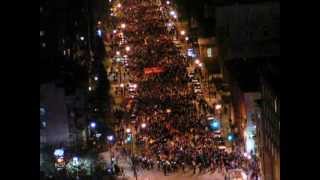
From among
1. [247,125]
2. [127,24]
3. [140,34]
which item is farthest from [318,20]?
[127,24]

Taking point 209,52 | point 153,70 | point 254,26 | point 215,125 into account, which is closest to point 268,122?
point 215,125

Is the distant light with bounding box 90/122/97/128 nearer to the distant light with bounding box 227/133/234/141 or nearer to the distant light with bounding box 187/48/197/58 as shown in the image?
the distant light with bounding box 227/133/234/141

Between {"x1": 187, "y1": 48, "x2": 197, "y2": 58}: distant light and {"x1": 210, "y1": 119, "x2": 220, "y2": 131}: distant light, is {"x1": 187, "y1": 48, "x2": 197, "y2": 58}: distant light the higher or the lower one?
the higher one

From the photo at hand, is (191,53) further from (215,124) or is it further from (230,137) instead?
(230,137)

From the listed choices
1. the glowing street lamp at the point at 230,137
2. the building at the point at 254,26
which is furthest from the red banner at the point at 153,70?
the building at the point at 254,26

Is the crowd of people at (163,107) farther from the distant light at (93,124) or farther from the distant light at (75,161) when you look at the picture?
the distant light at (75,161)

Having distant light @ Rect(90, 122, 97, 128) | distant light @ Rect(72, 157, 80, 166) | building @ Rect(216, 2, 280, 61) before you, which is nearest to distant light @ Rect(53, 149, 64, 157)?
distant light @ Rect(72, 157, 80, 166)

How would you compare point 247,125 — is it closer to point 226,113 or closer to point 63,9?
point 226,113

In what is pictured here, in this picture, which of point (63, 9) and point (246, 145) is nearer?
point (246, 145)
